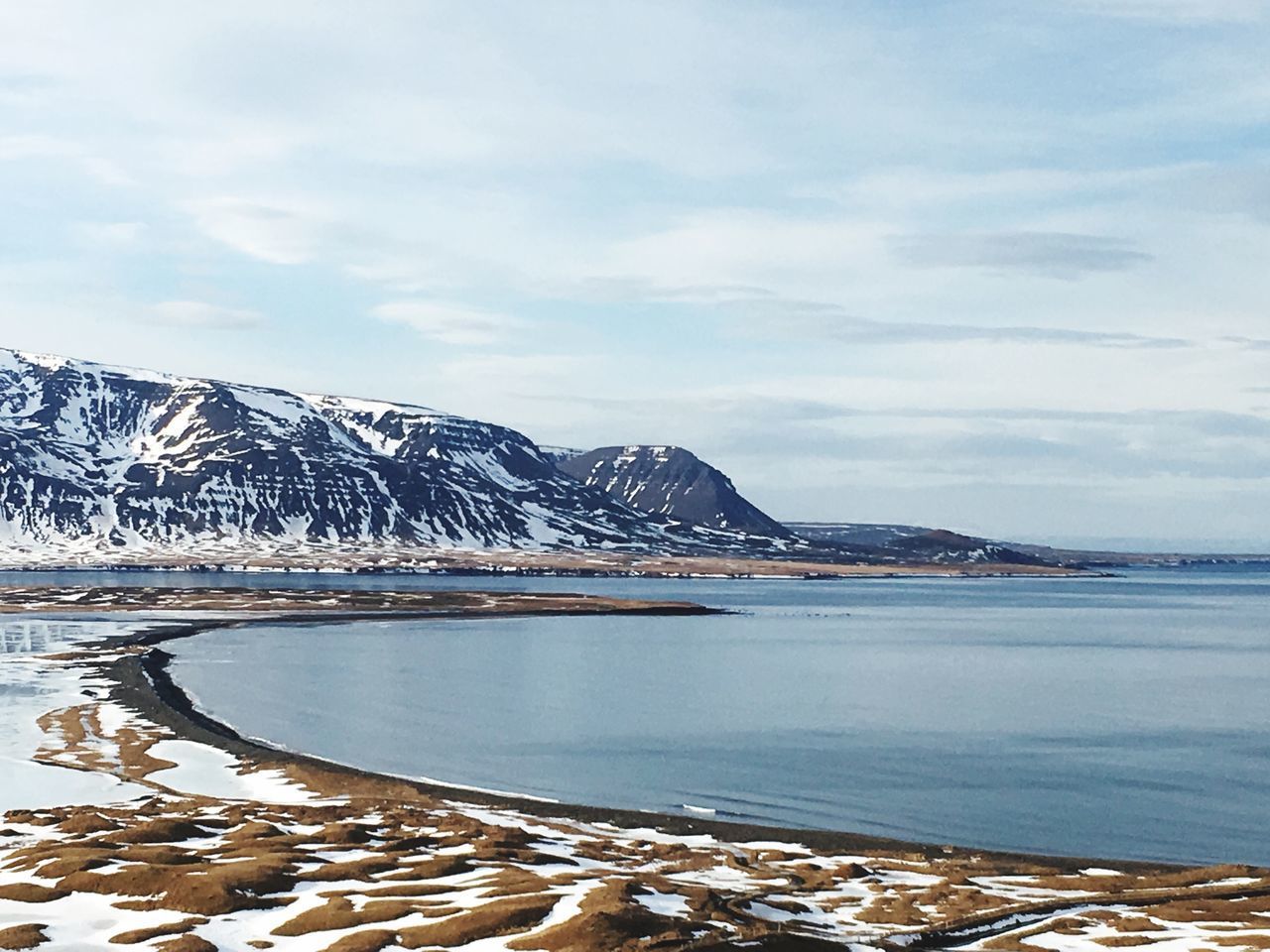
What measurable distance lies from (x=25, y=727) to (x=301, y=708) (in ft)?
49.8

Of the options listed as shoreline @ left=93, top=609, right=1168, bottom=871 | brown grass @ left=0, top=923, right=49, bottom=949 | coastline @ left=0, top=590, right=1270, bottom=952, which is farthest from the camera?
shoreline @ left=93, top=609, right=1168, bottom=871

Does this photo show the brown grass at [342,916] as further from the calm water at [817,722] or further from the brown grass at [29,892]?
the calm water at [817,722]

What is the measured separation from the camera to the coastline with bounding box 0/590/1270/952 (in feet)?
72.9

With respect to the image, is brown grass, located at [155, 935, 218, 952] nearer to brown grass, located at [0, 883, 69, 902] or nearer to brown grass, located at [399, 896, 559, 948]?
brown grass, located at [399, 896, 559, 948]

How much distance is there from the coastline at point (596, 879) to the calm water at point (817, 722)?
169 inches

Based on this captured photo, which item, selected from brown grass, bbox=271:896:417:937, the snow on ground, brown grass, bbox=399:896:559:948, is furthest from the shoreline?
brown grass, bbox=271:896:417:937

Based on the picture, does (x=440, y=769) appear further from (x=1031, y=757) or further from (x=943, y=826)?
(x=1031, y=757)

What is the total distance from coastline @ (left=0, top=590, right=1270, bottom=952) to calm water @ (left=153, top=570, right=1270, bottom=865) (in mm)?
4286

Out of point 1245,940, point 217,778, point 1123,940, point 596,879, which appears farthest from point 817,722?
Answer: point 1245,940

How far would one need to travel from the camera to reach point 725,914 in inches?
915

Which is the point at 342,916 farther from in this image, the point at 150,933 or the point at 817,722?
the point at 817,722

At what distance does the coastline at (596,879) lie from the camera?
22.2 m

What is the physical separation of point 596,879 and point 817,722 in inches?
1398

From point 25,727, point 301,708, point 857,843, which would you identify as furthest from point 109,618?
point 857,843
